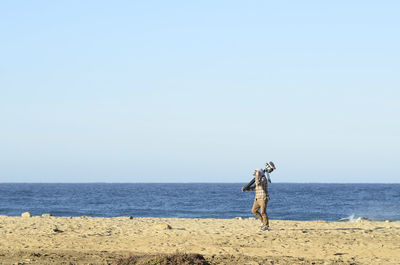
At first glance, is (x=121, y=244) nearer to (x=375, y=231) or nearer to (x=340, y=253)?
(x=340, y=253)

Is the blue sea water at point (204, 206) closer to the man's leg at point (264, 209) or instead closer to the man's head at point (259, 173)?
the man's leg at point (264, 209)

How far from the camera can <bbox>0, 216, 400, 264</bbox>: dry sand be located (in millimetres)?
13438

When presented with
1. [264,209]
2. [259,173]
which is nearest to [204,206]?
[264,209]

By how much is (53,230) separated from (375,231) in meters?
10.4

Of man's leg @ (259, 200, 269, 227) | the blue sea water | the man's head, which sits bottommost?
the blue sea water

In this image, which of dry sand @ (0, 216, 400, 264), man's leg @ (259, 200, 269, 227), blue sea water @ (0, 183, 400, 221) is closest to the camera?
dry sand @ (0, 216, 400, 264)

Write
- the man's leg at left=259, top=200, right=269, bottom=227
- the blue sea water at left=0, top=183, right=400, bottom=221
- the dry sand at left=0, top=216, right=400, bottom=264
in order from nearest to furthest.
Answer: the dry sand at left=0, top=216, right=400, bottom=264, the man's leg at left=259, top=200, right=269, bottom=227, the blue sea water at left=0, top=183, right=400, bottom=221

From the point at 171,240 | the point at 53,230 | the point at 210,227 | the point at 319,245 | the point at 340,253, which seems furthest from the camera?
the point at 210,227

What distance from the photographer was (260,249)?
48.1 feet

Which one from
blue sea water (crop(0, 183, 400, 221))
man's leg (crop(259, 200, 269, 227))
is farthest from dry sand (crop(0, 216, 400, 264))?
blue sea water (crop(0, 183, 400, 221))

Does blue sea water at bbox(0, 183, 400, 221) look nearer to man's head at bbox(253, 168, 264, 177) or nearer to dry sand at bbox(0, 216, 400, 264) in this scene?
dry sand at bbox(0, 216, 400, 264)

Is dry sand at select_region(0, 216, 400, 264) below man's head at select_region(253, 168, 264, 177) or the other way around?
Result: below

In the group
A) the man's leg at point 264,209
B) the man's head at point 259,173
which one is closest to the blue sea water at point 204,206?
the man's leg at point 264,209

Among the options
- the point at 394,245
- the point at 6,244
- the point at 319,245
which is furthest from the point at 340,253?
the point at 6,244
